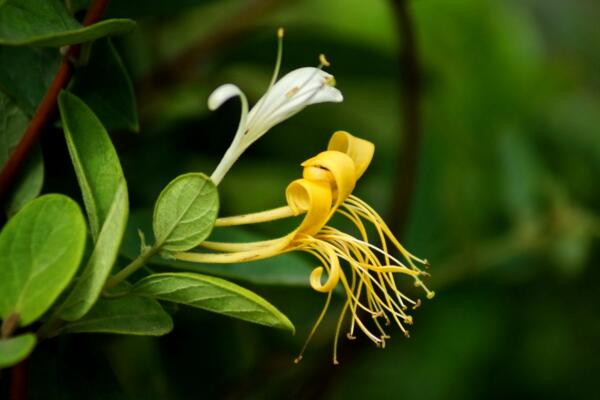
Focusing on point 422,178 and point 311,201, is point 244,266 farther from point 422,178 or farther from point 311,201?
point 422,178

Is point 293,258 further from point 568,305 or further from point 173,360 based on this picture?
point 568,305

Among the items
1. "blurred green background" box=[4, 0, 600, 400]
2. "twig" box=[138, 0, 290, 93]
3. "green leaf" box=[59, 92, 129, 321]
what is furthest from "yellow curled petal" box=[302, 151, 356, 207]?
"twig" box=[138, 0, 290, 93]

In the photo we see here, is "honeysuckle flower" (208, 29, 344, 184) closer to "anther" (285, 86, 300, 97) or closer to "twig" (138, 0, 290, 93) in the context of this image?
"anther" (285, 86, 300, 97)

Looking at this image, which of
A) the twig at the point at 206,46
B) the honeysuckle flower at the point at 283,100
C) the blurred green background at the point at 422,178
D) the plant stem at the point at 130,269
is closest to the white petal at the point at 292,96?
the honeysuckle flower at the point at 283,100

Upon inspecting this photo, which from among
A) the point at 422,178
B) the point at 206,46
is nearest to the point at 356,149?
the point at 206,46

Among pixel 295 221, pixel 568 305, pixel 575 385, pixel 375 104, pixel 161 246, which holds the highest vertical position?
pixel 161 246

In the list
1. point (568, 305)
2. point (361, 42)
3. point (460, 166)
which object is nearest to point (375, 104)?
point (460, 166)
